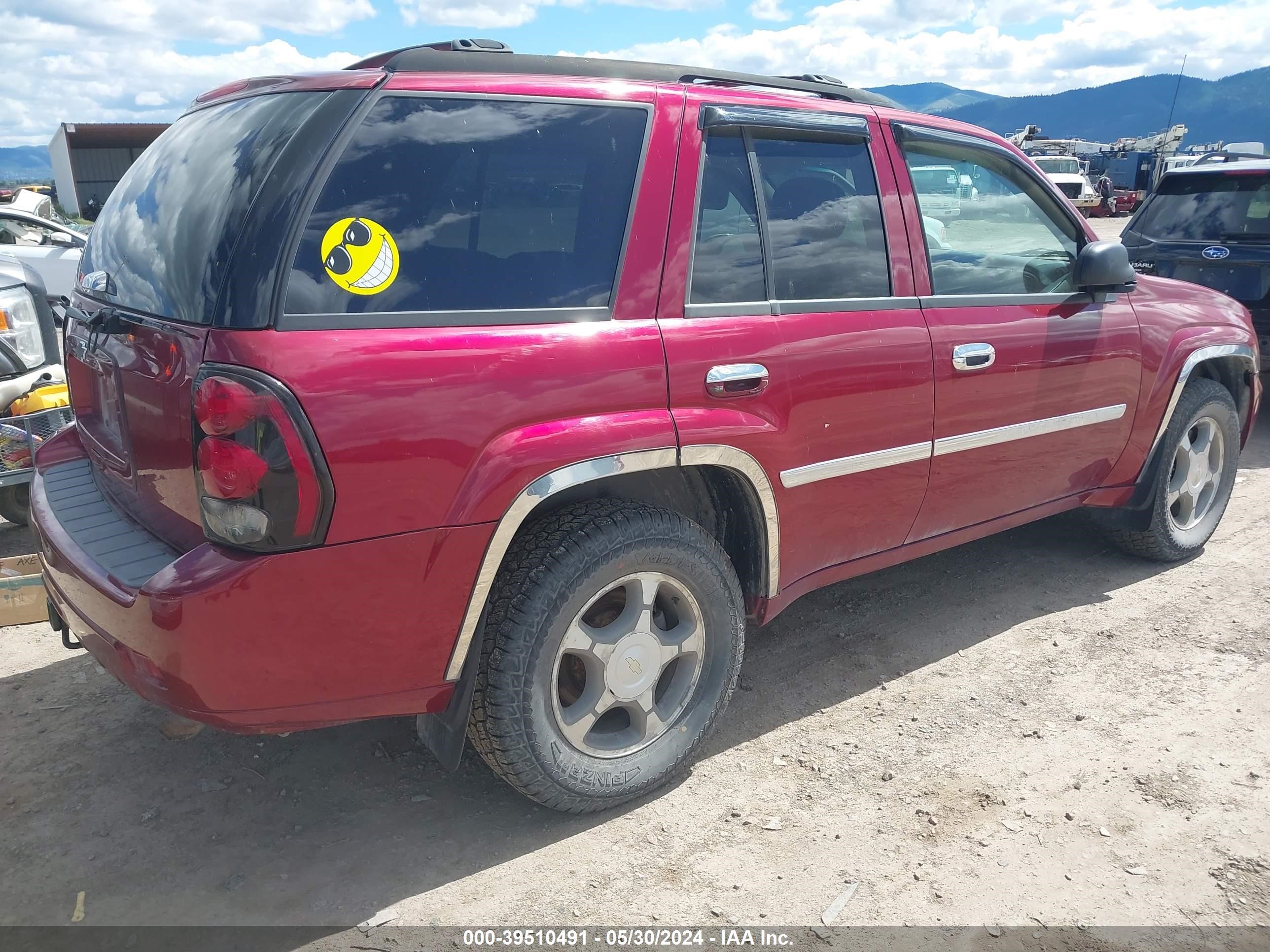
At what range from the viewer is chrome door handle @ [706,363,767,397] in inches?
105

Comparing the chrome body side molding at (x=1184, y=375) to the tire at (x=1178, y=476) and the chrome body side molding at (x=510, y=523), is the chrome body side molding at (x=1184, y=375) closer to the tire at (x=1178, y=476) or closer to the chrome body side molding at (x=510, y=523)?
the tire at (x=1178, y=476)

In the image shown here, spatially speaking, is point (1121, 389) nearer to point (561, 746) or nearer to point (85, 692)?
point (561, 746)

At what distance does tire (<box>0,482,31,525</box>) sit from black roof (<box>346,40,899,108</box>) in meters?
3.41

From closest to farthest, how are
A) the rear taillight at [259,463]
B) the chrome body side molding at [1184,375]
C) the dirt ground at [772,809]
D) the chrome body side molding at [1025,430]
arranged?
the rear taillight at [259,463] < the dirt ground at [772,809] < the chrome body side molding at [1025,430] < the chrome body side molding at [1184,375]

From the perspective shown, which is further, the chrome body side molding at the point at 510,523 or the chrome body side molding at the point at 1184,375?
the chrome body side molding at the point at 1184,375

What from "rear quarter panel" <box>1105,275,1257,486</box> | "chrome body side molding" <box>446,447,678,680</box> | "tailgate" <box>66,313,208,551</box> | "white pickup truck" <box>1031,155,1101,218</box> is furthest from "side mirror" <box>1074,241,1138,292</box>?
"white pickup truck" <box>1031,155,1101,218</box>

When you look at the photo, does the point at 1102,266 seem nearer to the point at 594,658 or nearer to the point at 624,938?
the point at 594,658

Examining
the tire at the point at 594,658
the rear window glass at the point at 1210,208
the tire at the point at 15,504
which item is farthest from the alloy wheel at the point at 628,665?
the rear window glass at the point at 1210,208

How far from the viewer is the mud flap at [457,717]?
8.02 ft

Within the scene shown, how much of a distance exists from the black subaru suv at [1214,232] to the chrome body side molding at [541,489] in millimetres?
5482

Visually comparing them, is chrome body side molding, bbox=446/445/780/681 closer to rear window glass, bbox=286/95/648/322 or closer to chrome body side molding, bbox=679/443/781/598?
chrome body side molding, bbox=679/443/781/598

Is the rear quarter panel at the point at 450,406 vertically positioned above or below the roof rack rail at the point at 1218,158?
below

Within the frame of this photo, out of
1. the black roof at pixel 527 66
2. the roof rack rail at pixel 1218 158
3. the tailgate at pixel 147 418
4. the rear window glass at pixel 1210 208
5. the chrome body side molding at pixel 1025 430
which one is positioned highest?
the black roof at pixel 527 66

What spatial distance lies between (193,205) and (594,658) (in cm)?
154
